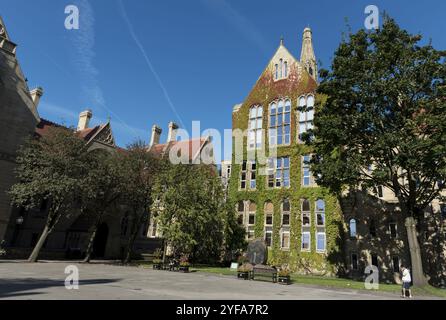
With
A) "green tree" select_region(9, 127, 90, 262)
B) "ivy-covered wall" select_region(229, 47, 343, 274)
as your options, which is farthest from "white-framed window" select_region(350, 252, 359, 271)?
"green tree" select_region(9, 127, 90, 262)

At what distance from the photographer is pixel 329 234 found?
38.0 m

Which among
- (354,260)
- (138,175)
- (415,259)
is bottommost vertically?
(354,260)

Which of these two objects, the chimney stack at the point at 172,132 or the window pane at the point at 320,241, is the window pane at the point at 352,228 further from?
the chimney stack at the point at 172,132

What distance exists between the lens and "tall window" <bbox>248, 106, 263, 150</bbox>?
46969mm

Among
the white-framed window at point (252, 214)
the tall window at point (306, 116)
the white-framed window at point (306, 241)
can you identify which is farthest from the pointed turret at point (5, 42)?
the white-framed window at point (306, 241)

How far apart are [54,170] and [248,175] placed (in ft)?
81.7

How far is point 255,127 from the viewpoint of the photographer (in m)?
47.9

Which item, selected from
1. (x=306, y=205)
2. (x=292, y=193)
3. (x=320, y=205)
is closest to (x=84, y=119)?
(x=292, y=193)

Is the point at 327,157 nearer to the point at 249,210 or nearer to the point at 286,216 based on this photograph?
the point at 286,216

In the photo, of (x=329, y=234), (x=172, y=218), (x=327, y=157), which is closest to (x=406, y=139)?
(x=327, y=157)

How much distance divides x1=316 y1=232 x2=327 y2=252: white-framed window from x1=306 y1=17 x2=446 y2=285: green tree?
13.6 m

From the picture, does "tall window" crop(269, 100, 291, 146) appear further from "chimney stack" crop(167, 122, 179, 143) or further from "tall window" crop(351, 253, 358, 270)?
"chimney stack" crop(167, 122, 179, 143)

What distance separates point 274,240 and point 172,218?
1377 cm

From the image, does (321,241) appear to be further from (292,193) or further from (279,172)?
(279,172)
